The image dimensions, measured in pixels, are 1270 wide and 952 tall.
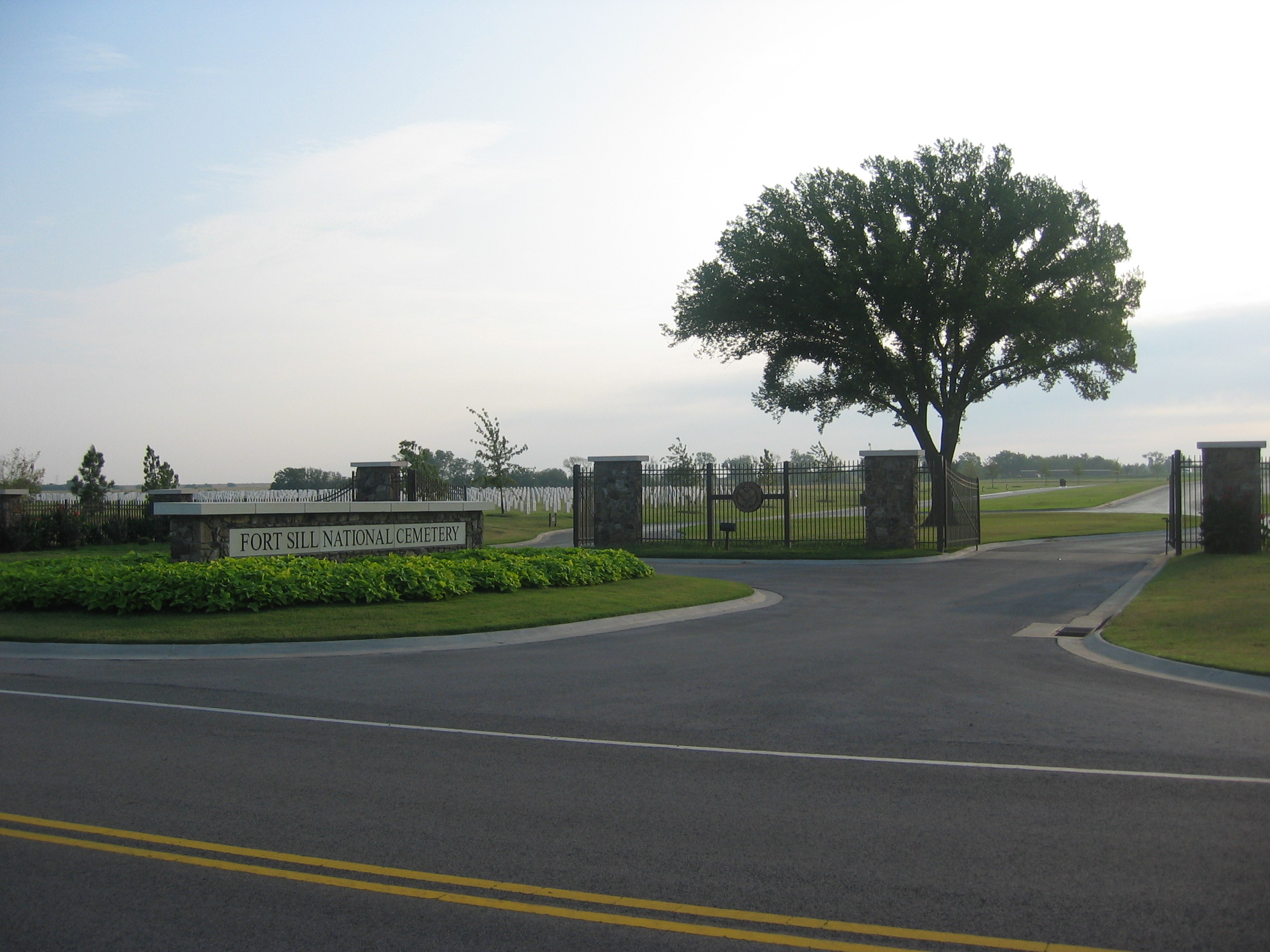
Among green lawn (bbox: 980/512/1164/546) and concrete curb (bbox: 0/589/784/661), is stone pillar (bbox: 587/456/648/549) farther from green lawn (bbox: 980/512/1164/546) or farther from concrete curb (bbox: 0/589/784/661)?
concrete curb (bbox: 0/589/784/661)

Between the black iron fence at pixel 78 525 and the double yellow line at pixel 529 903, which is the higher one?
the black iron fence at pixel 78 525

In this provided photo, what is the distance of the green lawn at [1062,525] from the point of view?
36125mm

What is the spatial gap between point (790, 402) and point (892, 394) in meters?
4.67

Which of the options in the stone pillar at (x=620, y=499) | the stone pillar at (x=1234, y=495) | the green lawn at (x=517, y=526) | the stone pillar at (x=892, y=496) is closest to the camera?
the stone pillar at (x=1234, y=495)

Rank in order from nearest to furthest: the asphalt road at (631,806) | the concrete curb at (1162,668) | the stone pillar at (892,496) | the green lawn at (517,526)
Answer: the asphalt road at (631,806)
the concrete curb at (1162,668)
the stone pillar at (892,496)
the green lawn at (517,526)

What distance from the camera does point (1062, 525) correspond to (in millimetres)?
41188

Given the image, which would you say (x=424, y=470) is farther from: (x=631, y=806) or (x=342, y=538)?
(x=631, y=806)

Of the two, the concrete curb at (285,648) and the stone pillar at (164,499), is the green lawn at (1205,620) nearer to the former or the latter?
the concrete curb at (285,648)

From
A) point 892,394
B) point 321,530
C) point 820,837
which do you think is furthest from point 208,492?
point 820,837

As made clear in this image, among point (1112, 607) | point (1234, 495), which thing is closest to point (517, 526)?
point (1234, 495)

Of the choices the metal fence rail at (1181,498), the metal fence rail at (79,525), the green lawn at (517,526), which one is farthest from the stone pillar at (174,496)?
the metal fence rail at (1181,498)

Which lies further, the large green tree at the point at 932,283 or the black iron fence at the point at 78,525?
the large green tree at the point at 932,283

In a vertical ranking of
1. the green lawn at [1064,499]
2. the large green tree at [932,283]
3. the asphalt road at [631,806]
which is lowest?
the asphalt road at [631,806]

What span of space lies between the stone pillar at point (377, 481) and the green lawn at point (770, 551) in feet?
23.2
